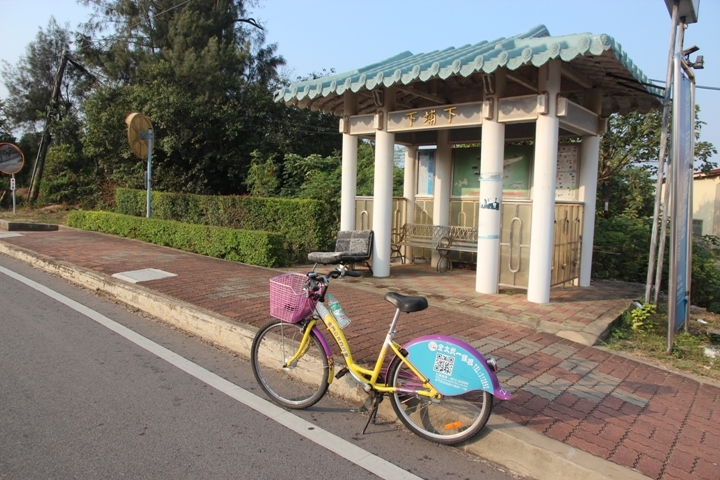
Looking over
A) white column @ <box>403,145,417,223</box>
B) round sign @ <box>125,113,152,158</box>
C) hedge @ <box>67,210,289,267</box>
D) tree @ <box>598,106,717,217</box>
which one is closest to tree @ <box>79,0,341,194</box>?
round sign @ <box>125,113,152,158</box>

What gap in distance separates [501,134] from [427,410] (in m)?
5.08

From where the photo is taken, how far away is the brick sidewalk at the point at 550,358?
345 cm

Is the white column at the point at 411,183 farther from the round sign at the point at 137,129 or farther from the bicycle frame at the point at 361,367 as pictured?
the round sign at the point at 137,129

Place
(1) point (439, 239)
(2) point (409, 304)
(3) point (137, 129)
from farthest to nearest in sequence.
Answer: (3) point (137, 129) → (1) point (439, 239) → (2) point (409, 304)

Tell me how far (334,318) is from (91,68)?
28.8 m

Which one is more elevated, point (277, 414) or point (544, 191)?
point (544, 191)

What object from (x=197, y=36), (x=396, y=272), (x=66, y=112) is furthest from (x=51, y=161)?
(x=396, y=272)

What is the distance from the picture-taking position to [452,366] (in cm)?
340

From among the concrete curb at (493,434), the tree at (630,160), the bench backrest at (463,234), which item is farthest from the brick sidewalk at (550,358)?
the tree at (630,160)

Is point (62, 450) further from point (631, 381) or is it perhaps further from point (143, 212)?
point (143, 212)

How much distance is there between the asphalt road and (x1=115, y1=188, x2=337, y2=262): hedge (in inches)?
222

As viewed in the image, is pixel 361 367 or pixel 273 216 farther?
pixel 273 216

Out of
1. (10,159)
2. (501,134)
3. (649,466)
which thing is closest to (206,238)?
(501,134)

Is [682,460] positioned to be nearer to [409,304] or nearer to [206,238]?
→ [409,304]
